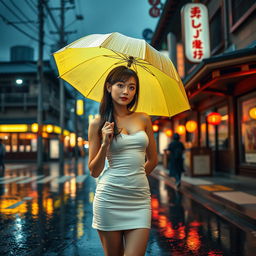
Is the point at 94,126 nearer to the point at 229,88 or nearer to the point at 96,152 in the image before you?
the point at 96,152

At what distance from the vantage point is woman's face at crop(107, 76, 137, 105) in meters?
2.89

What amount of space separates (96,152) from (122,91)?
54cm

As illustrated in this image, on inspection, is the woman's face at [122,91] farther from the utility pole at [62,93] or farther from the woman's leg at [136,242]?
the utility pole at [62,93]

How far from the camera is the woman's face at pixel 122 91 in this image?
2893 mm

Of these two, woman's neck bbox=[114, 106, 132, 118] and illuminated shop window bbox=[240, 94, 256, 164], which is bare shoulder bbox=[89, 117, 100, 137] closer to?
woman's neck bbox=[114, 106, 132, 118]

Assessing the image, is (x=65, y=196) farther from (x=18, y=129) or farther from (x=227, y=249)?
(x=18, y=129)

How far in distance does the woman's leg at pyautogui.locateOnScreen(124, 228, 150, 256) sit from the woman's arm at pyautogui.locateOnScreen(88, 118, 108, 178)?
20.6 inches

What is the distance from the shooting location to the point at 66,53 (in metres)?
3.53

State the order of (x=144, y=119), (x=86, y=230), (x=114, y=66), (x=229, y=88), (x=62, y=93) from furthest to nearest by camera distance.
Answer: (x=62, y=93) < (x=229, y=88) < (x=86, y=230) < (x=114, y=66) < (x=144, y=119)

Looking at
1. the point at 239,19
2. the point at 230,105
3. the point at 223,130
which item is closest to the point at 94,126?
the point at 239,19

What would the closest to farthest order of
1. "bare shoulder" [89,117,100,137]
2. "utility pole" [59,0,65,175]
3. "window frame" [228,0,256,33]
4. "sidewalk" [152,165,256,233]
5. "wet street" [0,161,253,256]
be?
1. "bare shoulder" [89,117,100,137]
2. "wet street" [0,161,253,256]
3. "sidewalk" [152,165,256,233]
4. "window frame" [228,0,256,33]
5. "utility pole" [59,0,65,175]

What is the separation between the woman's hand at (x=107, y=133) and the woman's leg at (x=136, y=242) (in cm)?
69

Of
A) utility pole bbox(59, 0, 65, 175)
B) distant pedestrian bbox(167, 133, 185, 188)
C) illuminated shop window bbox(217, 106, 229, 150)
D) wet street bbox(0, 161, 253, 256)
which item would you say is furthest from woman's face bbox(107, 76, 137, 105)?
utility pole bbox(59, 0, 65, 175)

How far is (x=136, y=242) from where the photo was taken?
2.59 m
